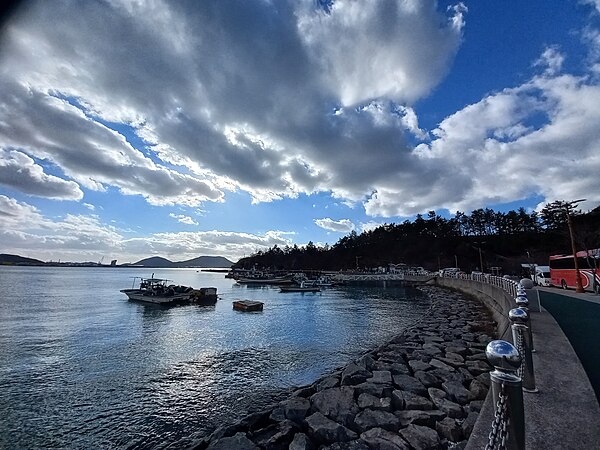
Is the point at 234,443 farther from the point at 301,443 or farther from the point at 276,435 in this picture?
the point at 301,443

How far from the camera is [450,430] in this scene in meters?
4.50

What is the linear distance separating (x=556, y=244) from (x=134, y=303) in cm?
7854

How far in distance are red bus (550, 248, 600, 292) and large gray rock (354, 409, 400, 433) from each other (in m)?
18.6

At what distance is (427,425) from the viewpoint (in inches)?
191

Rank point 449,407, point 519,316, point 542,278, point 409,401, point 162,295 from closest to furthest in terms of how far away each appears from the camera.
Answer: point 519,316 → point 449,407 → point 409,401 → point 542,278 → point 162,295

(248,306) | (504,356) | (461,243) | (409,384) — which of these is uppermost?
Answer: (461,243)

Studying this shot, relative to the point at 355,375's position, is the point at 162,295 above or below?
below

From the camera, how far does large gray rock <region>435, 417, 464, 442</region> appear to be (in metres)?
4.42

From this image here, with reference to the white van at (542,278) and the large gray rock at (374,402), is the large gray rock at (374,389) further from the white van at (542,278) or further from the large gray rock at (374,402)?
the white van at (542,278)

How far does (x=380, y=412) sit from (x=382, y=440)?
90 centimetres

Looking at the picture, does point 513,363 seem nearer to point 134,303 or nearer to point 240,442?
point 240,442

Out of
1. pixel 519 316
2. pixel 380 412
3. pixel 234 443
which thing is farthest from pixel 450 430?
pixel 234 443

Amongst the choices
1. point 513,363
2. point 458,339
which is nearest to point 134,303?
point 458,339

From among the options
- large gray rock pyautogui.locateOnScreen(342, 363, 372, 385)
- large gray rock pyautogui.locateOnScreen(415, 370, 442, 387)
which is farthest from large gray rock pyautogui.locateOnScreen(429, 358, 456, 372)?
large gray rock pyautogui.locateOnScreen(342, 363, 372, 385)
